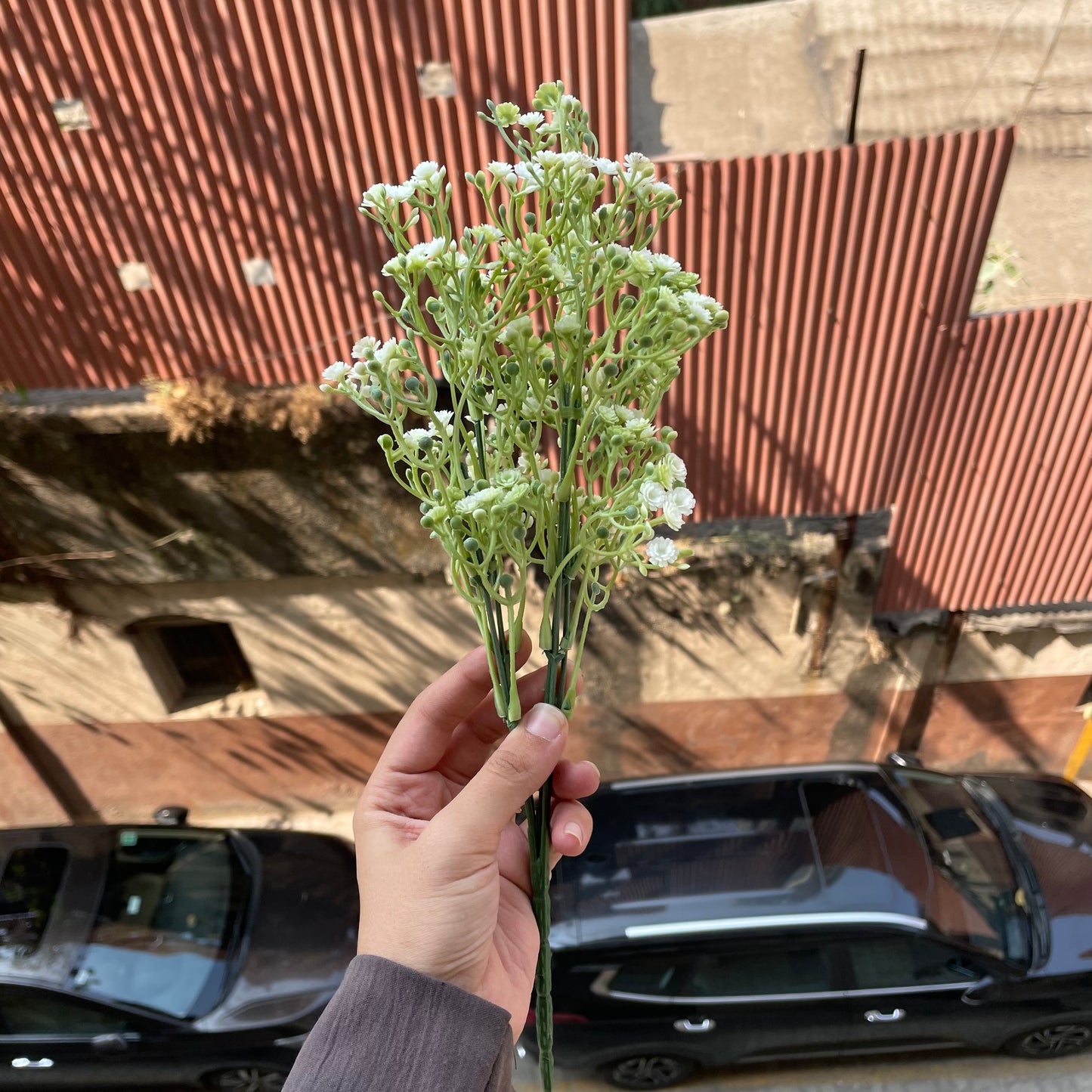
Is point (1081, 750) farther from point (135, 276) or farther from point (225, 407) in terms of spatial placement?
point (135, 276)

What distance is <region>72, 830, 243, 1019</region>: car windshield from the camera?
345 cm

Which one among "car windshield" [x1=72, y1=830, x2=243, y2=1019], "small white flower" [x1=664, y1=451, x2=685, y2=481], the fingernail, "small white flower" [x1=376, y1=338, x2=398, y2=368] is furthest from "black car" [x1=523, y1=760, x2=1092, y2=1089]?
"small white flower" [x1=376, y1=338, x2=398, y2=368]

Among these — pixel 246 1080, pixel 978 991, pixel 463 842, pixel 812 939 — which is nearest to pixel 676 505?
pixel 463 842

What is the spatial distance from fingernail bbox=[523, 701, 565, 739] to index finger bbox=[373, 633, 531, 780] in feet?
1.88

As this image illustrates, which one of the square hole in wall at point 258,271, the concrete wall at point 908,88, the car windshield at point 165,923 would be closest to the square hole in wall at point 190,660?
the car windshield at point 165,923

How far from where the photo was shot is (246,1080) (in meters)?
3.54

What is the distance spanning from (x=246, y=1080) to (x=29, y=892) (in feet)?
4.63

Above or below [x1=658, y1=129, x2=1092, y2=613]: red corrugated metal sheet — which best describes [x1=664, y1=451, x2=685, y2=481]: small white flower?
above

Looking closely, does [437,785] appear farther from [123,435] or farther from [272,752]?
[272,752]

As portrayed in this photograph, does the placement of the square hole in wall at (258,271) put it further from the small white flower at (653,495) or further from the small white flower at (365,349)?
the small white flower at (653,495)

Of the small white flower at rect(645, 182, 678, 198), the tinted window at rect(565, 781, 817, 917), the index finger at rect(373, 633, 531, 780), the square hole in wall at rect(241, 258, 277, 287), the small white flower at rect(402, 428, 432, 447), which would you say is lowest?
the tinted window at rect(565, 781, 817, 917)

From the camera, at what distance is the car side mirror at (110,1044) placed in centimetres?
340

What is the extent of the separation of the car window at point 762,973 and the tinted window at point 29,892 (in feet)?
10.1

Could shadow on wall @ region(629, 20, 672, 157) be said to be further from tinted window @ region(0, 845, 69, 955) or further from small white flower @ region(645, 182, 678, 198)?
tinted window @ region(0, 845, 69, 955)
